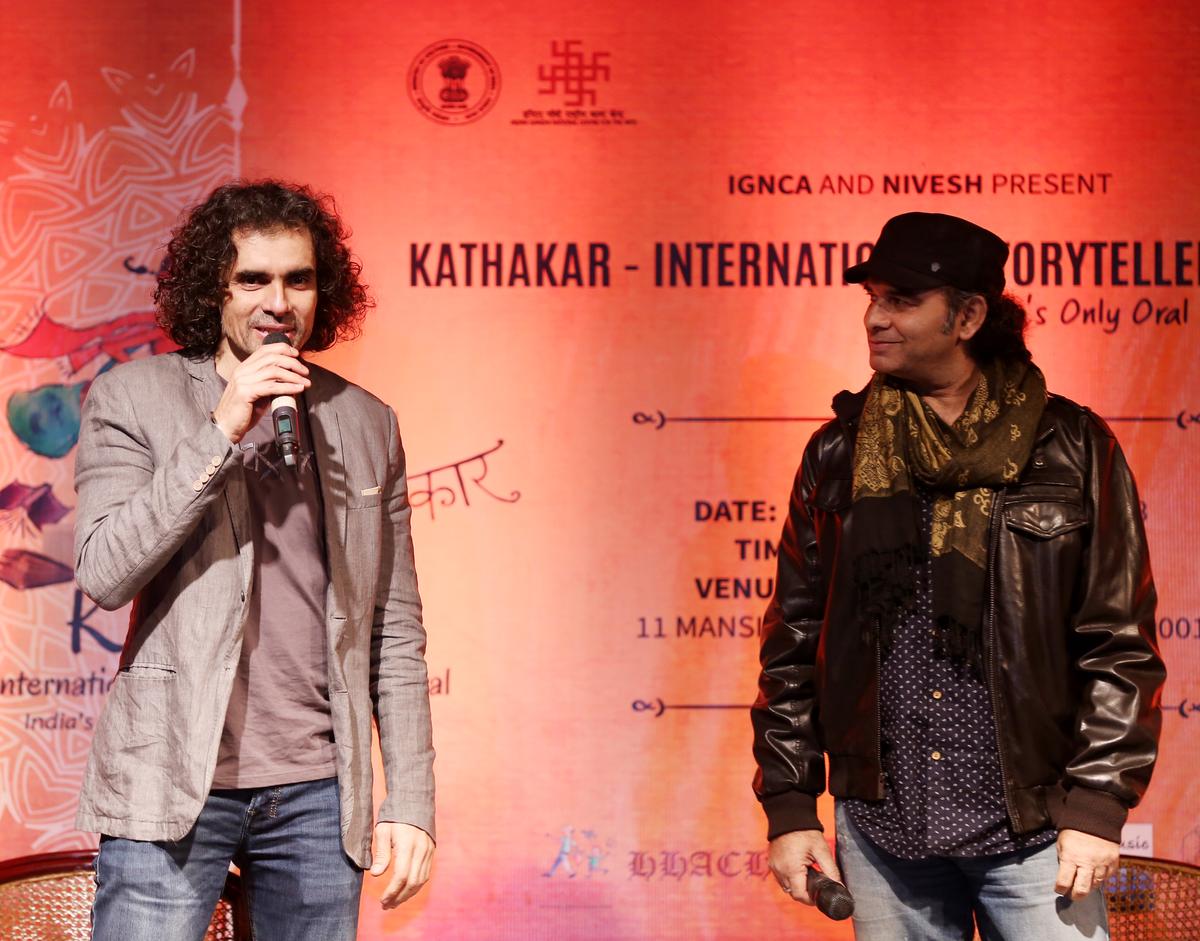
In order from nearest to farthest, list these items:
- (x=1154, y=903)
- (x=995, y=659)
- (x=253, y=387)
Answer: (x=253, y=387) < (x=995, y=659) < (x=1154, y=903)

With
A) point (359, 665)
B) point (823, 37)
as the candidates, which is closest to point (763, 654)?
point (359, 665)

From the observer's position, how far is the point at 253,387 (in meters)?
1.76

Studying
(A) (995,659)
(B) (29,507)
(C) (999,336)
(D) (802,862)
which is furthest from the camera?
(B) (29,507)

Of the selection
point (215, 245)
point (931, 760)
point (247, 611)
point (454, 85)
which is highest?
point (454, 85)

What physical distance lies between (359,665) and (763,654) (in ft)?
2.28

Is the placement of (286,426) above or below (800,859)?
above

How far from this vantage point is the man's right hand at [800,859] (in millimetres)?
2119

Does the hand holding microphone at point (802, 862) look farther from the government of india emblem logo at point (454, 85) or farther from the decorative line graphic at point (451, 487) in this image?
the government of india emblem logo at point (454, 85)

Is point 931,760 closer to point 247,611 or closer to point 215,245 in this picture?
point 247,611

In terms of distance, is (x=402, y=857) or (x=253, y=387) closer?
(x=253, y=387)

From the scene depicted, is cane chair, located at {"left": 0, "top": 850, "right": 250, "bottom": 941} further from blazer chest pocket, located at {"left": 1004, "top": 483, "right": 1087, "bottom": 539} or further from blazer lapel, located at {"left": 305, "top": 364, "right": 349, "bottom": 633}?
blazer chest pocket, located at {"left": 1004, "top": 483, "right": 1087, "bottom": 539}

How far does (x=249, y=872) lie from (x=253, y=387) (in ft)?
2.33

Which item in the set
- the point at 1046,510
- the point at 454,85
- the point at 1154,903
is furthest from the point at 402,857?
the point at 454,85

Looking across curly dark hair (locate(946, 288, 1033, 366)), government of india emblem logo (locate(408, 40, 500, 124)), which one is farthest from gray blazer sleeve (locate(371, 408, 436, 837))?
government of india emblem logo (locate(408, 40, 500, 124))
